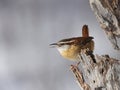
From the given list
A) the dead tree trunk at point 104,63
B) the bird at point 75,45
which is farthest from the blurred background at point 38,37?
the dead tree trunk at point 104,63

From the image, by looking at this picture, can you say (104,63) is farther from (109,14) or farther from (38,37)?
(38,37)

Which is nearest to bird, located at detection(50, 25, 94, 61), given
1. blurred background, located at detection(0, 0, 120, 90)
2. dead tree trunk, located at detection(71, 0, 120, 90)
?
dead tree trunk, located at detection(71, 0, 120, 90)

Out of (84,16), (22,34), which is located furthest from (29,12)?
(84,16)

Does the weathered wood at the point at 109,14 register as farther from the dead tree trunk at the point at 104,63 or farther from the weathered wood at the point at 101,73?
the weathered wood at the point at 101,73

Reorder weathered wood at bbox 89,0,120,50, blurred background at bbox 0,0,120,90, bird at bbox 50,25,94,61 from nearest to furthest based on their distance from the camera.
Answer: weathered wood at bbox 89,0,120,50 < bird at bbox 50,25,94,61 < blurred background at bbox 0,0,120,90

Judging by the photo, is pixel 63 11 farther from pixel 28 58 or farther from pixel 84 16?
pixel 28 58

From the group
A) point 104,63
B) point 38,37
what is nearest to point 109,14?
point 104,63

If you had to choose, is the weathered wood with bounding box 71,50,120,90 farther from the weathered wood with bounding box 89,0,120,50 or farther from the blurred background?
the blurred background
